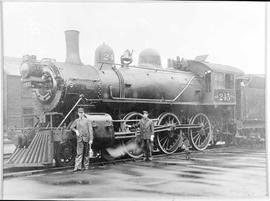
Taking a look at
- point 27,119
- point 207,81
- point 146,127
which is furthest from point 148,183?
point 207,81

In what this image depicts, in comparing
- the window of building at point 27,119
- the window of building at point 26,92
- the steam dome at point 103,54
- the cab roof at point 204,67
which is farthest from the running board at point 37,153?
the cab roof at point 204,67

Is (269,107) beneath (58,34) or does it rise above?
beneath

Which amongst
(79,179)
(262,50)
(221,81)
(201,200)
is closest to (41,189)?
(79,179)

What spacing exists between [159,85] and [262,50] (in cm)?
331

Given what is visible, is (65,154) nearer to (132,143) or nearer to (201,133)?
(132,143)

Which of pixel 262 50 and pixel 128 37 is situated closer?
pixel 262 50

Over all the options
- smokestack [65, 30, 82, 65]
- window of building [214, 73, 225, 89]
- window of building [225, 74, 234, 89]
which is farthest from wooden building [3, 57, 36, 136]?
window of building [225, 74, 234, 89]

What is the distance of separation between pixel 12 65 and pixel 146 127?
3883mm

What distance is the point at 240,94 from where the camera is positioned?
14172mm

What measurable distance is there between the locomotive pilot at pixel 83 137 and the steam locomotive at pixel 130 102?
0.24 meters

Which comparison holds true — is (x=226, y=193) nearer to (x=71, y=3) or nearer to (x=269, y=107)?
(x=269, y=107)

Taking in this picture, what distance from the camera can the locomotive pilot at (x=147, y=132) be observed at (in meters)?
10.7

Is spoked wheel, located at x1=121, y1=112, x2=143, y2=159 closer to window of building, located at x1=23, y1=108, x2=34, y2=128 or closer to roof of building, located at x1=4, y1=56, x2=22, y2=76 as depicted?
window of building, located at x1=23, y1=108, x2=34, y2=128

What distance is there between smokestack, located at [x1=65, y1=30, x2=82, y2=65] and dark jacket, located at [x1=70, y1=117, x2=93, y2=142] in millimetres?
1762
